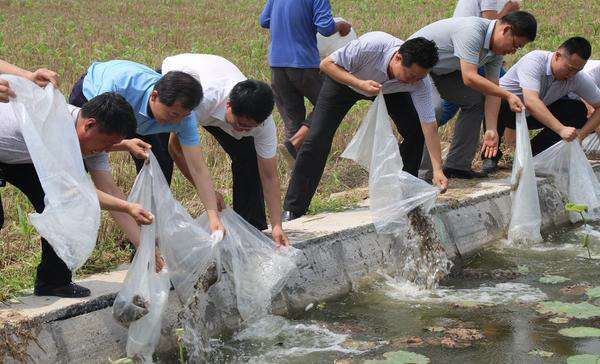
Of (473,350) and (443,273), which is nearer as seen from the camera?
(473,350)

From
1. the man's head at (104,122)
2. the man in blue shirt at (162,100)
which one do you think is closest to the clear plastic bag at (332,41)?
the man in blue shirt at (162,100)

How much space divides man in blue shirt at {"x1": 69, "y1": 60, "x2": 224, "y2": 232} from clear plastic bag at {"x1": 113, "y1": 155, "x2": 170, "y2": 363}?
576 millimetres

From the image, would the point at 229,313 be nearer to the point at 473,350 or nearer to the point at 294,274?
the point at 294,274

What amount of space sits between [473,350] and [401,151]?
223 cm

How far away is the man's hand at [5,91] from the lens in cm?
425

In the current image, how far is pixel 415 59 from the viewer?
19.8 ft

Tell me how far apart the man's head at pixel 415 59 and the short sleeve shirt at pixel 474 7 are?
235cm

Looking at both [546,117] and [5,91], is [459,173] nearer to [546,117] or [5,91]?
[546,117]

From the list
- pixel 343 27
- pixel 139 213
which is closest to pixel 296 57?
pixel 343 27

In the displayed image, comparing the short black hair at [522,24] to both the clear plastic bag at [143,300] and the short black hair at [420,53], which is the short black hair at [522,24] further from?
the clear plastic bag at [143,300]

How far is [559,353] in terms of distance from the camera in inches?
197

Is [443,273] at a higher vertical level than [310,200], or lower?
lower

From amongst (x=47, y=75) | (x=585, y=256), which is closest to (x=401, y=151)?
(x=585, y=256)

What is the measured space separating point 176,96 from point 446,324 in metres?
2.03
